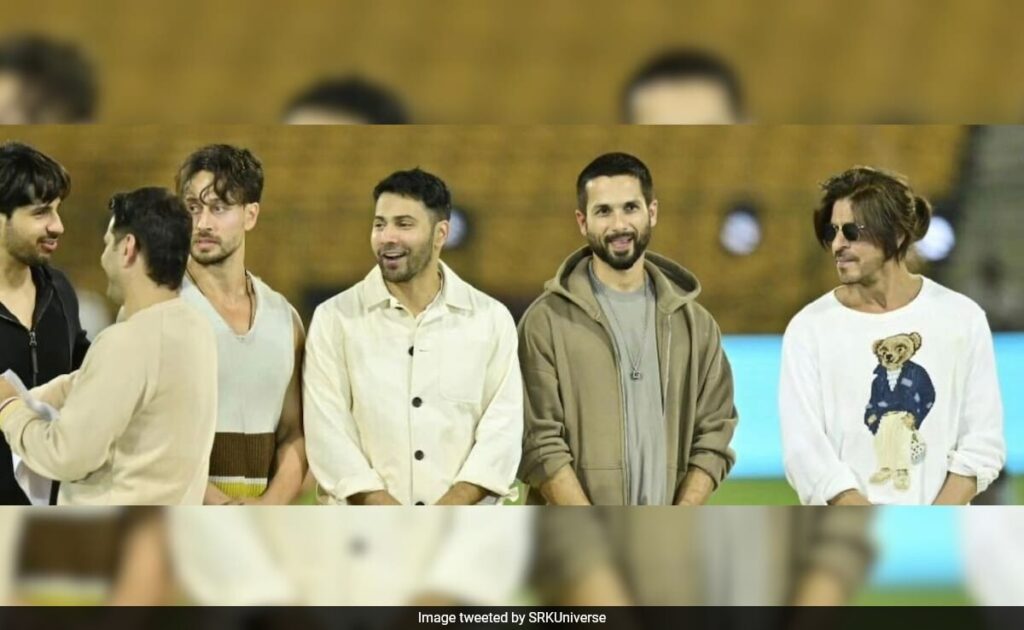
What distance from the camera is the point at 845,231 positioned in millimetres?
3699

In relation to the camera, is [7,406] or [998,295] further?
[998,295]

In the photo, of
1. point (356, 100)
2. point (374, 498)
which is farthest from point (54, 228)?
point (374, 498)

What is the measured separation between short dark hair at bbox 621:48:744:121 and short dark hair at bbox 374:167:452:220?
1.63 ft

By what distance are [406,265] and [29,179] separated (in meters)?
0.98

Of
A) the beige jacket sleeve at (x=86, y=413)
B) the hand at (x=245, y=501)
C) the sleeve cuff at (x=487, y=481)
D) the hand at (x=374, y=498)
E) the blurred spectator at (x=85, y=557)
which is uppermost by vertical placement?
the beige jacket sleeve at (x=86, y=413)

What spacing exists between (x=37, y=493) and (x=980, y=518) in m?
2.37

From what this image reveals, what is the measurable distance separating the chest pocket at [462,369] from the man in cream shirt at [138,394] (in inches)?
22.5

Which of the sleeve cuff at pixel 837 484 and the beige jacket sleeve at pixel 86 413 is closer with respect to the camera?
the beige jacket sleeve at pixel 86 413

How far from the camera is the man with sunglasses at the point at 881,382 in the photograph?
Result: 145 inches

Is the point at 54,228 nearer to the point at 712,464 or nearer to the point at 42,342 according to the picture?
the point at 42,342

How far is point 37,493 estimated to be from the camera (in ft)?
12.0

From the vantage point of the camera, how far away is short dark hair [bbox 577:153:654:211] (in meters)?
3.67

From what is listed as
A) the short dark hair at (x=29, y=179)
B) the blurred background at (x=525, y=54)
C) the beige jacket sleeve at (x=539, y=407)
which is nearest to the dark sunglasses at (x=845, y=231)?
the blurred background at (x=525, y=54)

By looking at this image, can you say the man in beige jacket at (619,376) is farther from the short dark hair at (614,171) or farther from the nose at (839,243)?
the nose at (839,243)
